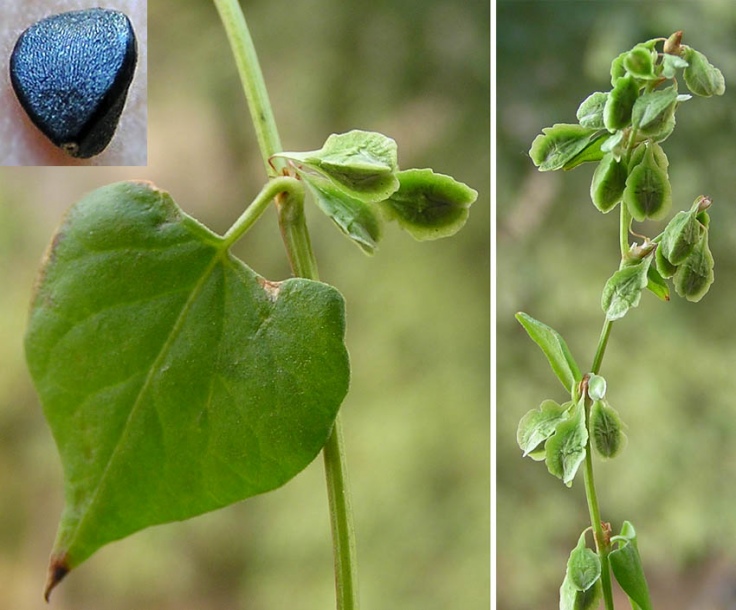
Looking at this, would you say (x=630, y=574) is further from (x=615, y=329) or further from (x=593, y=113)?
(x=615, y=329)

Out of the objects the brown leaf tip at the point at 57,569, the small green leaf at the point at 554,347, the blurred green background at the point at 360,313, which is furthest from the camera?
the blurred green background at the point at 360,313

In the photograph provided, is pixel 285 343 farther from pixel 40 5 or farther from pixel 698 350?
pixel 698 350

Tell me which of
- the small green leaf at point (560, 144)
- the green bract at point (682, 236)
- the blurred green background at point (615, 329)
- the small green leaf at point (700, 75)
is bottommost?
the blurred green background at point (615, 329)

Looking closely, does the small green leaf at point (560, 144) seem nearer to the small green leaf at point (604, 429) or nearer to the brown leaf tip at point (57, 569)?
the small green leaf at point (604, 429)

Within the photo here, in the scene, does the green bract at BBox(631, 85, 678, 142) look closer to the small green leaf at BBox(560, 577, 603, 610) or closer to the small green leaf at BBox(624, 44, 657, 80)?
the small green leaf at BBox(624, 44, 657, 80)

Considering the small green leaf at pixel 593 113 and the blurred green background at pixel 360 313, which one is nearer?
the small green leaf at pixel 593 113

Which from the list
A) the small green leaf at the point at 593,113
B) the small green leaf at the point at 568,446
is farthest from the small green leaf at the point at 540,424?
the small green leaf at the point at 593,113

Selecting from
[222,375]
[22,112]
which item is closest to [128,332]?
[222,375]
